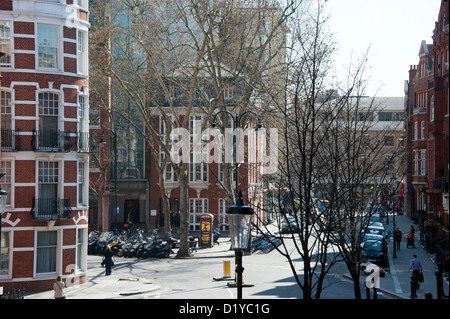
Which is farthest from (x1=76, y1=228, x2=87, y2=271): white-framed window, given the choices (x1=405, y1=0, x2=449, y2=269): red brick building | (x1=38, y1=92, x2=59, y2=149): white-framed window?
(x1=405, y1=0, x2=449, y2=269): red brick building

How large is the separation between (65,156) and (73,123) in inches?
59.0

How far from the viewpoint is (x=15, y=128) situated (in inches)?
1123

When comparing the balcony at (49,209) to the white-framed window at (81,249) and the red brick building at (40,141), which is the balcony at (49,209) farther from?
the white-framed window at (81,249)

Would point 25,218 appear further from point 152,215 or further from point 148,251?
point 152,215

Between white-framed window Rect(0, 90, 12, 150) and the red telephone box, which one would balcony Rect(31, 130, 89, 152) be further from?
the red telephone box

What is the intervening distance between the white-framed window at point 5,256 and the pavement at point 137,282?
1371mm

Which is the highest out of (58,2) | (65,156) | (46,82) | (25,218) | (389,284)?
(58,2)

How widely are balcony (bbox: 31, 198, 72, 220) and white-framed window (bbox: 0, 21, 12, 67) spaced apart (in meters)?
5.85

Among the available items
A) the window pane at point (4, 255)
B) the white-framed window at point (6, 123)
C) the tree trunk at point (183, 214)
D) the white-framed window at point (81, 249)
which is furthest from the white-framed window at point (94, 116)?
the window pane at point (4, 255)

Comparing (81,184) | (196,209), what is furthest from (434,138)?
(196,209)

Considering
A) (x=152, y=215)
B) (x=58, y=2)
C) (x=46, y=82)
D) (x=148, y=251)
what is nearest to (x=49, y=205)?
(x=46, y=82)

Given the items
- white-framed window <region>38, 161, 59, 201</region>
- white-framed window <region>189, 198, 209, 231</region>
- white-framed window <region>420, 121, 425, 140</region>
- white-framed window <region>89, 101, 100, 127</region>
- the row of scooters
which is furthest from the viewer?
Answer: white-framed window <region>189, 198, 209, 231</region>

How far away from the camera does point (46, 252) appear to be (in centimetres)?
2902

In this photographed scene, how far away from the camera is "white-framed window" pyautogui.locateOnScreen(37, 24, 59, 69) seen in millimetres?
28906
